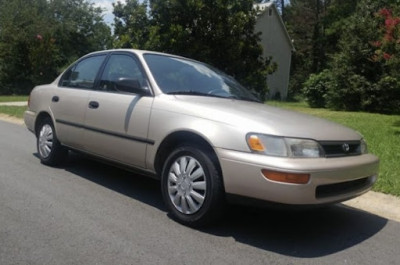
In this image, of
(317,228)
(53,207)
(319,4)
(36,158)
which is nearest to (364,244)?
(317,228)

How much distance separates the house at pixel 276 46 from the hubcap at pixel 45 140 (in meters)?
26.4

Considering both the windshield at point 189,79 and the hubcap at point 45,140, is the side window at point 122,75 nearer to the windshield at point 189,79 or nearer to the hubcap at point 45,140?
the windshield at point 189,79

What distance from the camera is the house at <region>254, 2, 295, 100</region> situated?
32500 millimetres

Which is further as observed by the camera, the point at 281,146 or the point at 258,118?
the point at 258,118

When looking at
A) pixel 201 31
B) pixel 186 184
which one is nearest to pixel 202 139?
pixel 186 184

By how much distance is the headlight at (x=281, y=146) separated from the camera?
3904mm

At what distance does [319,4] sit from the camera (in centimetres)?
4828

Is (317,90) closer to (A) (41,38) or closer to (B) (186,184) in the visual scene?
(A) (41,38)

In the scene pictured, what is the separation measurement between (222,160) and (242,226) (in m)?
0.80

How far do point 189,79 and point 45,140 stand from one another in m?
2.49

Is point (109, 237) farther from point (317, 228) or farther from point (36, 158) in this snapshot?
point (36, 158)

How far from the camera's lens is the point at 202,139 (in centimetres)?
432

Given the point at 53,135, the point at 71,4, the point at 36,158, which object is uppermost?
the point at 71,4

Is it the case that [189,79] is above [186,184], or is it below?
above
